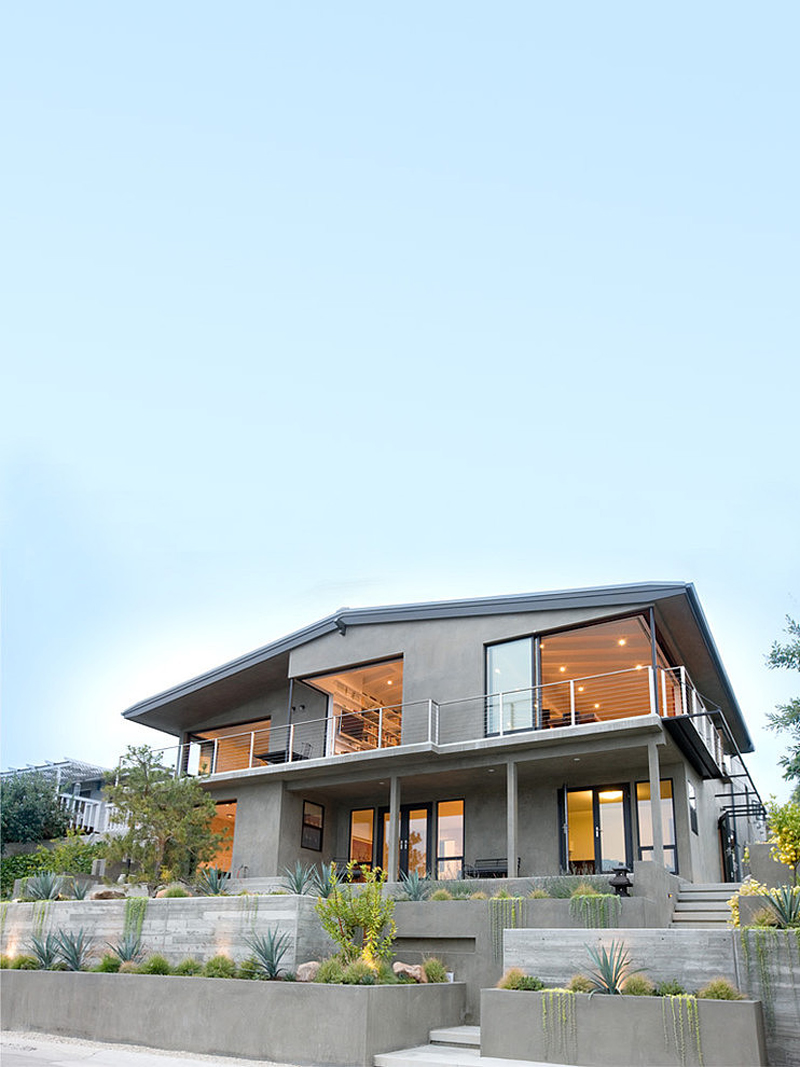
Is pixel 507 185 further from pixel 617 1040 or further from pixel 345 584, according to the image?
pixel 617 1040

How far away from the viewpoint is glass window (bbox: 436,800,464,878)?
60.0ft

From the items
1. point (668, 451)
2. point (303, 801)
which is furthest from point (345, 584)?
point (303, 801)

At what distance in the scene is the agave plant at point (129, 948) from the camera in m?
12.7

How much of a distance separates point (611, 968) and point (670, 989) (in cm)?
62

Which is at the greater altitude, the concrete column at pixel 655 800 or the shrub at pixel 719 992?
the concrete column at pixel 655 800

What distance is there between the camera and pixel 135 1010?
11328 mm

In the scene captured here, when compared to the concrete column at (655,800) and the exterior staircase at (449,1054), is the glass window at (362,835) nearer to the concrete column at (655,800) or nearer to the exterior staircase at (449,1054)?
the concrete column at (655,800)

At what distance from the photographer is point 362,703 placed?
22266mm

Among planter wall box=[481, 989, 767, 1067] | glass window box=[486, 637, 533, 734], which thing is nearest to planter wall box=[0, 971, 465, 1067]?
planter wall box=[481, 989, 767, 1067]

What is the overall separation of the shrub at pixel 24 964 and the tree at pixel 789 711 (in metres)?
15.9

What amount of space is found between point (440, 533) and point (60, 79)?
2151 cm

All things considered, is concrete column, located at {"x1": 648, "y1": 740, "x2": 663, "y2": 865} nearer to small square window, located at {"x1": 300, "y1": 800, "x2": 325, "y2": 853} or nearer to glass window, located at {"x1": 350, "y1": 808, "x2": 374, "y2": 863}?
glass window, located at {"x1": 350, "y1": 808, "x2": 374, "y2": 863}

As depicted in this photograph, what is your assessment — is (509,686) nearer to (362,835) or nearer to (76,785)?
(362,835)

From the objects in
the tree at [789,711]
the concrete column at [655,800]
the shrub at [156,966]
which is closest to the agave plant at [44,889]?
the shrub at [156,966]
